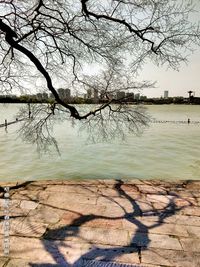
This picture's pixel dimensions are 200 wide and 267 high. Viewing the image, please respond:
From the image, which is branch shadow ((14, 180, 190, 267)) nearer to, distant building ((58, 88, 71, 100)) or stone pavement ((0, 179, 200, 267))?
stone pavement ((0, 179, 200, 267))

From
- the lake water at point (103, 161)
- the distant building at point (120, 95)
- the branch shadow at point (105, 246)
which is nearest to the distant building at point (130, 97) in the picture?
the distant building at point (120, 95)

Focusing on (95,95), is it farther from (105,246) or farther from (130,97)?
(105,246)

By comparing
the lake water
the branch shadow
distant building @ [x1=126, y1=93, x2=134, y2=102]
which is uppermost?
distant building @ [x1=126, y1=93, x2=134, y2=102]

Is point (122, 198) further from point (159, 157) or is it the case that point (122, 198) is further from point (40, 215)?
point (159, 157)

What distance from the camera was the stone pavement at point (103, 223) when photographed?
11.8 ft

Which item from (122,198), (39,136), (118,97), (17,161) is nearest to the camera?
(122,198)

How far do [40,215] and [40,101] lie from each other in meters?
3.08

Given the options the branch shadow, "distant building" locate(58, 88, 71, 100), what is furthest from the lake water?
the branch shadow

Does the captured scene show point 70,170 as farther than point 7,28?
Yes

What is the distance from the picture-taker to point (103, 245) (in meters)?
3.86

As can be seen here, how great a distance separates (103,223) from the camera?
451 cm

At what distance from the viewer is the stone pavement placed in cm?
361

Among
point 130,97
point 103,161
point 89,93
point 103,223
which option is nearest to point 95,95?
point 89,93

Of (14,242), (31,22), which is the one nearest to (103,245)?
(14,242)
